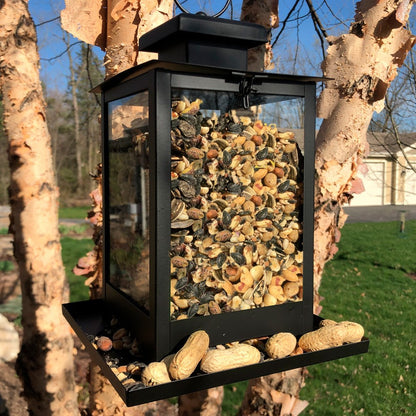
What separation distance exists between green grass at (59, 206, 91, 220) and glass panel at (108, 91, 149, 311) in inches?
591

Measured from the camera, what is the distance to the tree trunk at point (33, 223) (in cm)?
241

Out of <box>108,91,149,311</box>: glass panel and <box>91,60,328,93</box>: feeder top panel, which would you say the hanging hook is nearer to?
<box>91,60,328,93</box>: feeder top panel

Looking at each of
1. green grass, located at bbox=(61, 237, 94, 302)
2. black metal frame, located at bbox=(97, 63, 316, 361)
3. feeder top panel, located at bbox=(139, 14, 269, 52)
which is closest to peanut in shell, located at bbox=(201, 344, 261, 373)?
black metal frame, located at bbox=(97, 63, 316, 361)

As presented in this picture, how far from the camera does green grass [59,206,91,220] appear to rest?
1687 centimetres

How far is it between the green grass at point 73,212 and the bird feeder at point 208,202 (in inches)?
601

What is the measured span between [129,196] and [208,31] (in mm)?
523

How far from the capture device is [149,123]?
4.14 ft

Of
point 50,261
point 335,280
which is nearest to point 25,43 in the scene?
point 50,261

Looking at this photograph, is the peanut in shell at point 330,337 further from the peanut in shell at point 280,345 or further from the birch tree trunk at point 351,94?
the birch tree trunk at point 351,94

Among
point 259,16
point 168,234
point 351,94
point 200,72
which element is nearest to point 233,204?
point 168,234

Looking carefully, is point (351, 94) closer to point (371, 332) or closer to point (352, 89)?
point (352, 89)

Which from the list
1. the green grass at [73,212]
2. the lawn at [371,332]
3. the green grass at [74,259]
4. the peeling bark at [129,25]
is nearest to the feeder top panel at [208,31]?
the peeling bark at [129,25]

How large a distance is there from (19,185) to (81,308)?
0.96 metres

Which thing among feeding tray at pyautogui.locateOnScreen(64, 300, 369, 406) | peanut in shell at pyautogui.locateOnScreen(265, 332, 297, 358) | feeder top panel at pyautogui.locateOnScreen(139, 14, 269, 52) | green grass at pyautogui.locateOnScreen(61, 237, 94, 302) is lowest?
green grass at pyautogui.locateOnScreen(61, 237, 94, 302)
